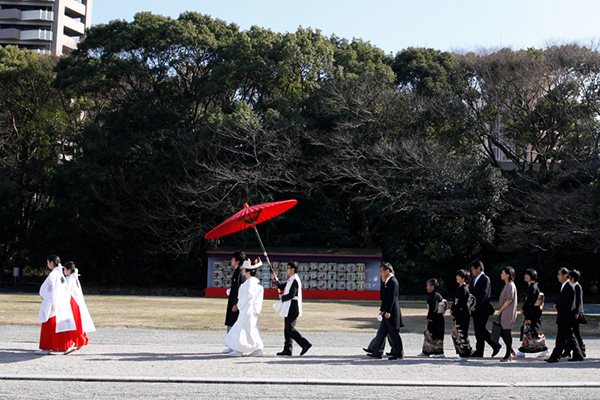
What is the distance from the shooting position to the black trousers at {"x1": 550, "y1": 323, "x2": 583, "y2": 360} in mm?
9297

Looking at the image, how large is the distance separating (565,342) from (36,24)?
2505 inches

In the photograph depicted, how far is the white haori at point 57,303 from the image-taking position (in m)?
9.19

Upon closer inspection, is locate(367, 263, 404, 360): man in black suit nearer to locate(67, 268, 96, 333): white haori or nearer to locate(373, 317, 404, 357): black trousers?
locate(373, 317, 404, 357): black trousers

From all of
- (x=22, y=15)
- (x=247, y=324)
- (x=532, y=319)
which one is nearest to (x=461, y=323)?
(x=532, y=319)

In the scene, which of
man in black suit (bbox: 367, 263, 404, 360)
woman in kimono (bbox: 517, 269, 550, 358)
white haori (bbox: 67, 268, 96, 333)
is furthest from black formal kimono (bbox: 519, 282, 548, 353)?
white haori (bbox: 67, 268, 96, 333)

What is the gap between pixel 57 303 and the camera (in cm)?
928

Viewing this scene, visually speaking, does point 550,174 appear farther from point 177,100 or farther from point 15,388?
point 15,388

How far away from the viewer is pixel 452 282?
30.7 metres

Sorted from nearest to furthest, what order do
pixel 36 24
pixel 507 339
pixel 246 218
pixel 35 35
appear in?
pixel 507 339 < pixel 246 218 < pixel 35 35 < pixel 36 24

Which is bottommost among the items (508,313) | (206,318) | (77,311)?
(206,318)

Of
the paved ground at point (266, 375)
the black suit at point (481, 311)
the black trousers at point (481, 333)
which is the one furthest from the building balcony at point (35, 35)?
the black trousers at point (481, 333)

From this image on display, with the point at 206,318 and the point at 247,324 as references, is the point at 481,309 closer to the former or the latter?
the point at 247,324

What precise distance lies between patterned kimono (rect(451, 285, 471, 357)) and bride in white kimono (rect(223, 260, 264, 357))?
10.9 ft

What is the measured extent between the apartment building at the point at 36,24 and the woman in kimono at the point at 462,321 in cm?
Result: 5775
